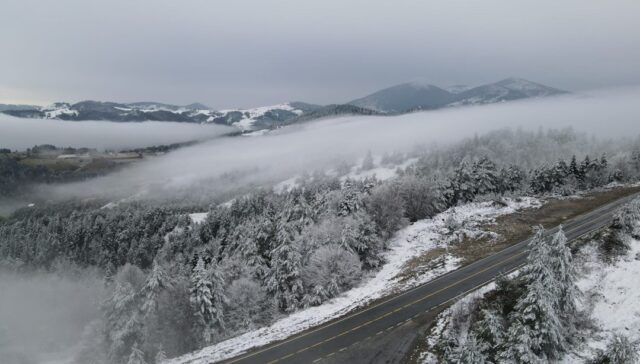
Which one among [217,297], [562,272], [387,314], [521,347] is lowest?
[387,314]

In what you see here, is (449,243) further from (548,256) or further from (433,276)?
(548,256)

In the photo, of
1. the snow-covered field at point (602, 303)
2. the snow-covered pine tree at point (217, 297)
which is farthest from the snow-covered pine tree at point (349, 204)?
the snow-covered field at point (602, 303)

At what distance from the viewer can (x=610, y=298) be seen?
116ft

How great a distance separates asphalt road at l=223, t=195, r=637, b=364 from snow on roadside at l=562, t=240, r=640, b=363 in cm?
792

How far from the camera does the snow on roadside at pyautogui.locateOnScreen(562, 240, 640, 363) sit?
101 feet

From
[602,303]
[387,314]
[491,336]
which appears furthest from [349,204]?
[491,336]

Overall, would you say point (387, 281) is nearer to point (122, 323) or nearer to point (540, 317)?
point (540, 317)

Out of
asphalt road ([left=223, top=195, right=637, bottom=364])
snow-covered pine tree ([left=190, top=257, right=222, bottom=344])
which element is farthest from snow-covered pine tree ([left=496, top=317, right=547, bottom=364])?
snow-covered pine tree ([left=190, top=257, right=222, bottom=344])

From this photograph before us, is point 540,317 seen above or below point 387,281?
above

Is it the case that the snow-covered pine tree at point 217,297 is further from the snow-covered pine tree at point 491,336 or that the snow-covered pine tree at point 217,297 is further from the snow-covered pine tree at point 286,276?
the snow-covered pine tree at point 491,336

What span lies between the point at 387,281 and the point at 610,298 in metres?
22.1

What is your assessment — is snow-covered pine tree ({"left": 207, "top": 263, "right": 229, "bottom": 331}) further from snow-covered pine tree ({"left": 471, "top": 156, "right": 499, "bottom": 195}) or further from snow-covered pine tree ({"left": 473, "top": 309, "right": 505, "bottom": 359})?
snow-covered pine tree ({"left": 471, "top": 156, "right": 499, "bottom": 195})

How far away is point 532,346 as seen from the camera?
88.5ft

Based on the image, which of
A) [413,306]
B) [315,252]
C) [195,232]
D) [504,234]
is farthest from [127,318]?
[195,232]
